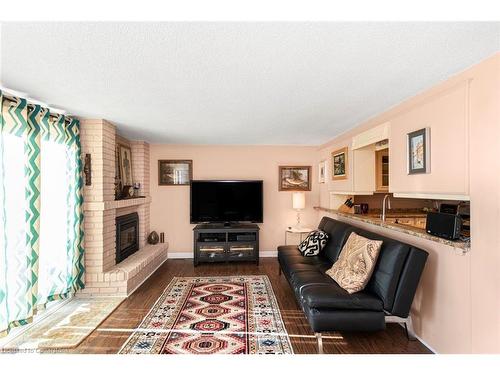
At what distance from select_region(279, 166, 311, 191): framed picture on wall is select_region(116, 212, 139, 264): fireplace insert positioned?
2780mm

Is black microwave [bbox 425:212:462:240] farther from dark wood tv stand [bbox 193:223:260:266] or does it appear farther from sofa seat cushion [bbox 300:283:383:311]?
dark wood tv stand [bbox 193:223:260:266]

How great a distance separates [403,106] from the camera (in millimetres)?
2516

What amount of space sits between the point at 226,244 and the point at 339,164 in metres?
2.37

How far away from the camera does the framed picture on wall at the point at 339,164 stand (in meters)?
4.00

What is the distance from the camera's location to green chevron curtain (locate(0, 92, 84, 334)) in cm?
220

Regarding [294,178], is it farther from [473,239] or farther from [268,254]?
[473,239]

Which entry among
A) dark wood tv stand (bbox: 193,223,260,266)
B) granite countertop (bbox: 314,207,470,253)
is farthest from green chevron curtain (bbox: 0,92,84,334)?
granite countertop (bbox: 314,207,470,253)

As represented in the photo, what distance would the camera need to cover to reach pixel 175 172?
16.6 feet

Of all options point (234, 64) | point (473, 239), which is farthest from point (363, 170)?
point (234, 64)
